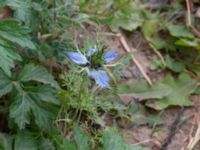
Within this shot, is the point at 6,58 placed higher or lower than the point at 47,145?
higher

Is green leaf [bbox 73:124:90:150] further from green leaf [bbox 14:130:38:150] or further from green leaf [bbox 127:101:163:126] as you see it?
green leaf [bbox 127:101:163:126]

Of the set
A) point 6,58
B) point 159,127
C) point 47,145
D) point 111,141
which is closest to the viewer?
point 6,58

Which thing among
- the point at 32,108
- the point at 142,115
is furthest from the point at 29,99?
the point at 142,115

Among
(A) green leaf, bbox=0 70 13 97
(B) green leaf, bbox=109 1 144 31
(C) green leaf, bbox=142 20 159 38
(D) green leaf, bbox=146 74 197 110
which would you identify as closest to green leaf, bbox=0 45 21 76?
(A) green leaf, bbox=0 70 13 97

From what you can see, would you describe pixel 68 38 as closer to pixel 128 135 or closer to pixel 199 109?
pixel 128 135

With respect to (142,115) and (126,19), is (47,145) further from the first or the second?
(126,19)

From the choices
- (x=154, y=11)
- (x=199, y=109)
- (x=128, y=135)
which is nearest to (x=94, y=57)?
(x=128, y=135)

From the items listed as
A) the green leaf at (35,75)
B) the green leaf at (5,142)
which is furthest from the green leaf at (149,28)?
the green leaf at (5,142)
